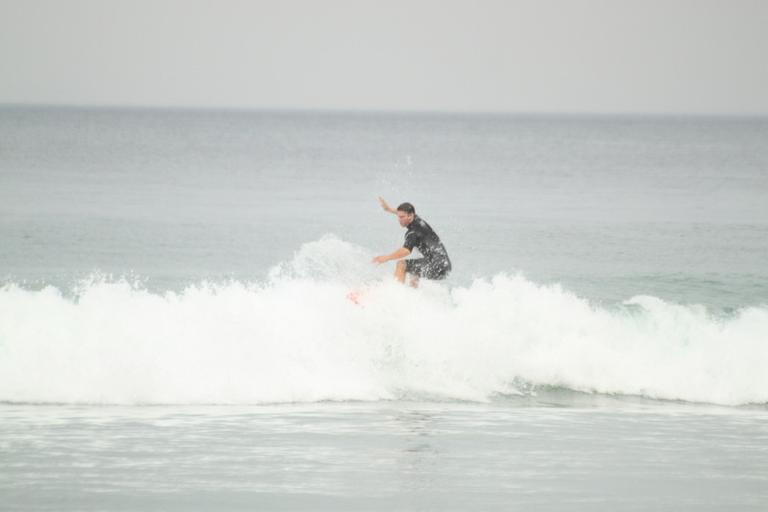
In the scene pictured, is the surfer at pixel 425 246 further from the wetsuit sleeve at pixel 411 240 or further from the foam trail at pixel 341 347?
the foam trail at pixel 341 347

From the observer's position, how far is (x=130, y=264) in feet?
81.7

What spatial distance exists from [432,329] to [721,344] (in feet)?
14.9

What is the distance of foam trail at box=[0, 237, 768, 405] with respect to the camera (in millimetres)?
13781

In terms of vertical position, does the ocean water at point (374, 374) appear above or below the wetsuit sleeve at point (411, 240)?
below

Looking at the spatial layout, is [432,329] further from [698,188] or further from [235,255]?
[698,188]

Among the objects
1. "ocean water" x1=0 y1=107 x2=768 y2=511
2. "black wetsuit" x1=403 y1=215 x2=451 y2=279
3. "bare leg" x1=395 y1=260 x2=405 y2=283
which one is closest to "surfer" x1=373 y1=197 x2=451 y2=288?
"black wetsuit" x1=403 y1=215 x2=451 y2=279

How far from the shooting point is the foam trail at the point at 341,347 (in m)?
13.8

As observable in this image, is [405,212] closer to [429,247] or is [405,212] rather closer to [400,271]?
[429,247]

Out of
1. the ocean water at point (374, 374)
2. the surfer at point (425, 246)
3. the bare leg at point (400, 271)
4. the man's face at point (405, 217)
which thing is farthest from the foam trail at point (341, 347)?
the man's face at point (405, 217)

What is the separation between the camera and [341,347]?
14.9 meters

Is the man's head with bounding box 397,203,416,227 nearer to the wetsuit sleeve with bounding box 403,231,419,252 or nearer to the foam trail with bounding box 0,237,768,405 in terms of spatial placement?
the wetsuit sleeve with bounding box 403,231,419,252

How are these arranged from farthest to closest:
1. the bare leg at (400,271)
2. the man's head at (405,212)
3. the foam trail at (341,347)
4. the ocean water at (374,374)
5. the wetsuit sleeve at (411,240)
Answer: the bare leg at (400,271)
the wetsuit sleeve at (411,240)
the man's head at (405,212)
the foam trail at (341,347)
the ocean water at (374,374)

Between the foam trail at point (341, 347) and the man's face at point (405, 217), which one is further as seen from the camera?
the man's face at point (405, 217)

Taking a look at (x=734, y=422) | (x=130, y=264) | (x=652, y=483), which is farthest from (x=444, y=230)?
(x=652, y=483)
